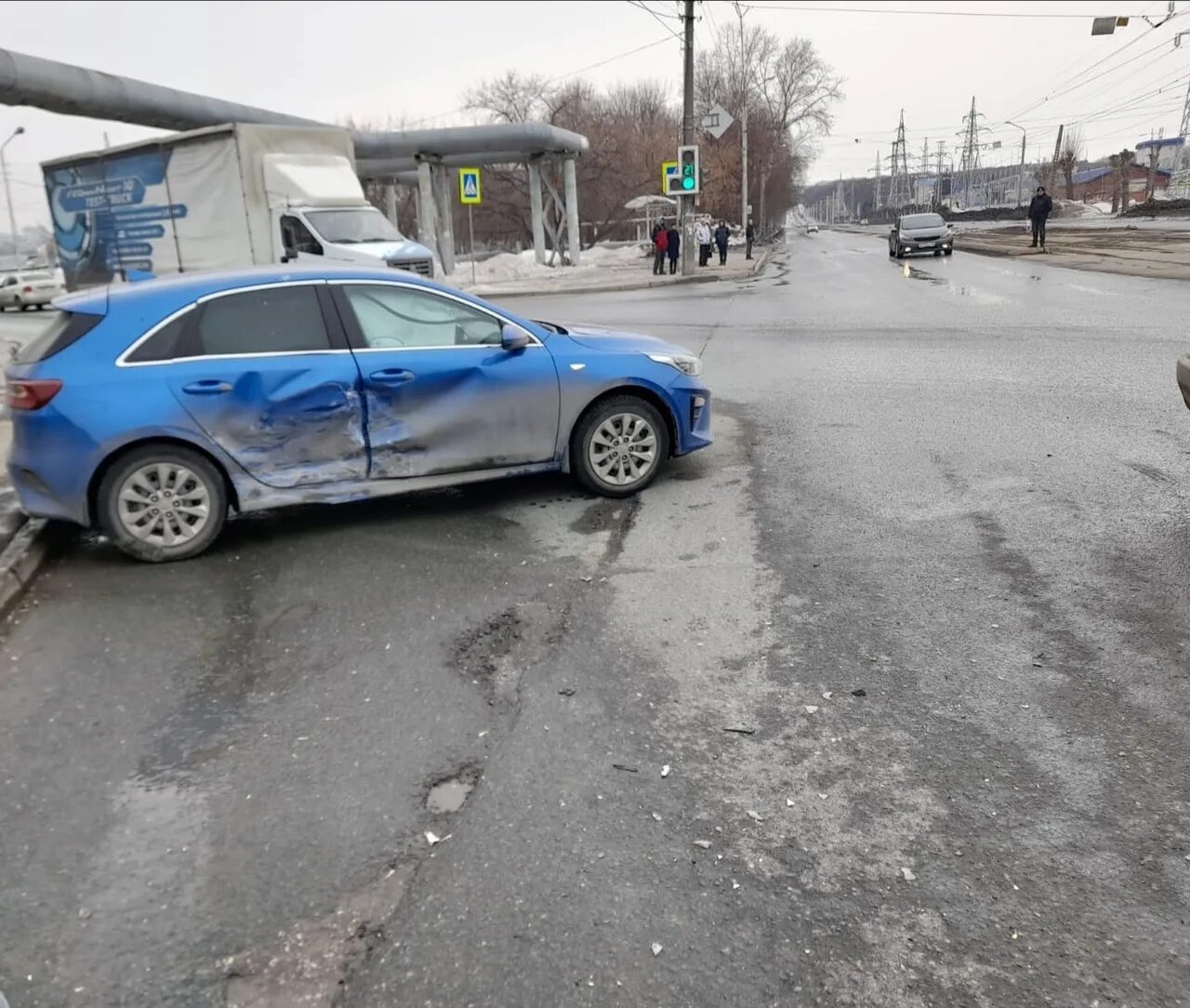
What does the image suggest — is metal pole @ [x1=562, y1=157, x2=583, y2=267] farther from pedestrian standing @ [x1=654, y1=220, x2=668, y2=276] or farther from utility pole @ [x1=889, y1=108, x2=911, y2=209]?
utility pole @ [x1=889, y1=108, x2=911, y2=209]

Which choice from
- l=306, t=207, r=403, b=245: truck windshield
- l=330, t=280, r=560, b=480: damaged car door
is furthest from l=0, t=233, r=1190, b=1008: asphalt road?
l=306, t=207, r=403, b=245: truck windshield

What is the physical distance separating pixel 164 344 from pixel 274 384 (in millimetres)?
647

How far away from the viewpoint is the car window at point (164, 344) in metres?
5.45

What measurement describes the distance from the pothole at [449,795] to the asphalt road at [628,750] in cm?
3

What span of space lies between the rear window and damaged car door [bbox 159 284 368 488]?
493mm

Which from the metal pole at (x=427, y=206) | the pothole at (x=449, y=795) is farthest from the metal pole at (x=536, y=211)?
the pothole at (x=449, y=795)

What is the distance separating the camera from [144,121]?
83.9ft

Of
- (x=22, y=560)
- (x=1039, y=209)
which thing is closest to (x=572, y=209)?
(x=1039, y=209)

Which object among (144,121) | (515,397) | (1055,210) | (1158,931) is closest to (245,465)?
(515,397)

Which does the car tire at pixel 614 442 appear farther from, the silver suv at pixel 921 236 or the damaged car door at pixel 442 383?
the silver suv at pixel 921 236

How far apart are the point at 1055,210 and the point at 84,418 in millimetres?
74693

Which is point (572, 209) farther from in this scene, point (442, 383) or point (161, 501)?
point (161, 501)

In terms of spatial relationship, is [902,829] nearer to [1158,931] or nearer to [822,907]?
[822,907]

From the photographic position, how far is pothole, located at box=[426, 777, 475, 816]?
126 inches
